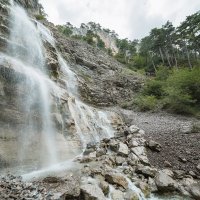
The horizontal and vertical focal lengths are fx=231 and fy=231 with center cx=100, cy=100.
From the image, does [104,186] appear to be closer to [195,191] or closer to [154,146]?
[195,191]

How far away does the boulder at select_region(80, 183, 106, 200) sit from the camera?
27.0 ft

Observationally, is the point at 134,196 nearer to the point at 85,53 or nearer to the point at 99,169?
the point at 99,169

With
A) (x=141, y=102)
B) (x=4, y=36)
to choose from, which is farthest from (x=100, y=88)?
(x=4, y=36)

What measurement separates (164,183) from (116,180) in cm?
223

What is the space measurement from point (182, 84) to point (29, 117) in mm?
18512

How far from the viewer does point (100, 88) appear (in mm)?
30000

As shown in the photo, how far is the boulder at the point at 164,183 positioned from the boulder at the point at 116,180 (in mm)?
1558

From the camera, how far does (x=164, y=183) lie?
1034 centimetres

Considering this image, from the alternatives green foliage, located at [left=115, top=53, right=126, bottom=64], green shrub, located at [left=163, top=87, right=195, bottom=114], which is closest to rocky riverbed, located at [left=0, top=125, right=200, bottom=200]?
green shrub, located at [left=163, top=87, right=195, bottom=114]

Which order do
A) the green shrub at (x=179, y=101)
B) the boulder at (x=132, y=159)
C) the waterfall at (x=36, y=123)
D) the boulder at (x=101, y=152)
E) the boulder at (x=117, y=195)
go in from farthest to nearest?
the green shrub at (x=179, y=101), the boulder at (x=101, y=152), the boulder at (x=132, y=159), the waterfall at (x=36, y=123), the boulder at (x=117, y=195)

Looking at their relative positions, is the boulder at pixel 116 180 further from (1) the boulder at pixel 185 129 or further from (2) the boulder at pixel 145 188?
(1) the boulder at pixel 185 129

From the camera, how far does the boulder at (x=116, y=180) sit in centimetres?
985

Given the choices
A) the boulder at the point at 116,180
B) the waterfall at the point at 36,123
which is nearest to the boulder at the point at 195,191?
the boulder at the point at 116,180

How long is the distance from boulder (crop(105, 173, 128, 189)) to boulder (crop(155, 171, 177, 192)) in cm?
156
